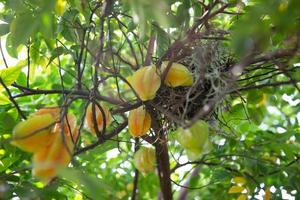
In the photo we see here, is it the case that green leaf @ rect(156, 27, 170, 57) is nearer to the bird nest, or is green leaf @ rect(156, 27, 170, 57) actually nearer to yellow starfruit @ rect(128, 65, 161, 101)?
the bird nest

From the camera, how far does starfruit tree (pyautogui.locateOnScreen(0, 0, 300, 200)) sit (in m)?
1.01

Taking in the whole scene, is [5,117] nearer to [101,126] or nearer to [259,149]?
[101,126]

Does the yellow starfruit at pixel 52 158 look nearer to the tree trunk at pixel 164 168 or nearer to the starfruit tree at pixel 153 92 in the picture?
the starfruit tree at pixel 153 92

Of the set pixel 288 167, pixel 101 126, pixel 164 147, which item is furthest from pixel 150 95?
pixel 288 167

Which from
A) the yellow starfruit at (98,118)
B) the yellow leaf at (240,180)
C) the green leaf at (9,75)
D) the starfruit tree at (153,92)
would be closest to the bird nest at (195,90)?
the starfruit tree at (153,92)

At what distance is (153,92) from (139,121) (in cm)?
15

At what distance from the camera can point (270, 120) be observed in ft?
11.9

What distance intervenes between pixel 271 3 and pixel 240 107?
3.59ft

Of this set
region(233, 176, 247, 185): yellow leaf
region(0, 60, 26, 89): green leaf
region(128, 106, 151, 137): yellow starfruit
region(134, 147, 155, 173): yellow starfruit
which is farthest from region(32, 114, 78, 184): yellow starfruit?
region(233, 176, 247, 185): yellow leaf

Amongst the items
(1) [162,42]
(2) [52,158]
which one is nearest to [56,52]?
(1) [162,42]

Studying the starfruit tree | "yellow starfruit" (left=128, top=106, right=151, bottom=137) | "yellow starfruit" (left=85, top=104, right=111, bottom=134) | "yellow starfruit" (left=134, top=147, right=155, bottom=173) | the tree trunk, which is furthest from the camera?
the tree trunk

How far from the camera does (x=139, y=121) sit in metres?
1.46

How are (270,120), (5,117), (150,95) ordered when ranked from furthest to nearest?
(270,120) → (5,117) → (150,95)

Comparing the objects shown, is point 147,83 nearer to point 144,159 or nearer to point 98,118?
point 98,118
